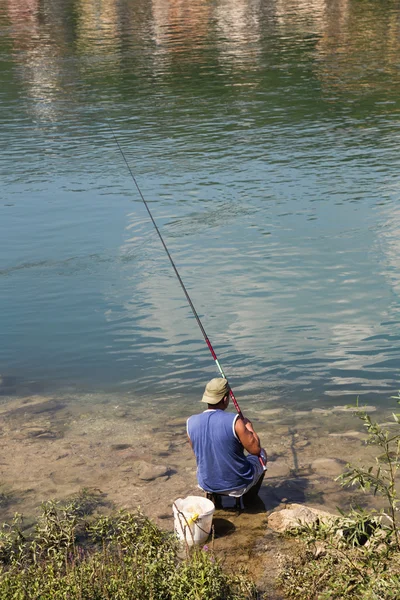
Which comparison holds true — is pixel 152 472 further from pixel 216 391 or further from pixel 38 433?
pixel 38 433

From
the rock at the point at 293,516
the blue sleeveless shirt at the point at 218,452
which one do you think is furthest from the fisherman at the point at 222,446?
the rock at the point at 293,516

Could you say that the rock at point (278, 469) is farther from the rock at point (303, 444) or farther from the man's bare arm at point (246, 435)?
the man's bare arm at point (246, 435)

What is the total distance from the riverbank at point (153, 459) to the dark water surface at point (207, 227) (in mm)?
557

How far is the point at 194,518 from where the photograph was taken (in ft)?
19.2

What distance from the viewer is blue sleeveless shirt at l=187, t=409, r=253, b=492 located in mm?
6336

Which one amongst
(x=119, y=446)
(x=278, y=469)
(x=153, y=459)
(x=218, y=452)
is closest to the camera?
(x=218, y=452)

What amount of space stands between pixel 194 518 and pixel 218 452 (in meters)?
0.67

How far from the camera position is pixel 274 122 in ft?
75.0

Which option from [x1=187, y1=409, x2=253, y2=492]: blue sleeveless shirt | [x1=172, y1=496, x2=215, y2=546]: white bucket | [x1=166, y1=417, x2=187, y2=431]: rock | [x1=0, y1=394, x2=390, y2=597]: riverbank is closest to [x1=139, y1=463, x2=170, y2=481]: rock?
[x1=0, y1=394, x2=390, y2=597]: riverbank

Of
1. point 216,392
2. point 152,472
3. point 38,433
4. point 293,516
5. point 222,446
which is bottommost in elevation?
point 38,433

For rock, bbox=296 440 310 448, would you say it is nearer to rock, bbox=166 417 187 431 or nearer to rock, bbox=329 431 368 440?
rock, bbox=329 431 368 440

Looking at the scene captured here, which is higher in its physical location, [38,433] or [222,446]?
[222,446]

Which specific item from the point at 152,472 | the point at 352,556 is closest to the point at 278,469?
the point at 152,472

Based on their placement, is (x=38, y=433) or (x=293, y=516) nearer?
(x=293, y=516)
